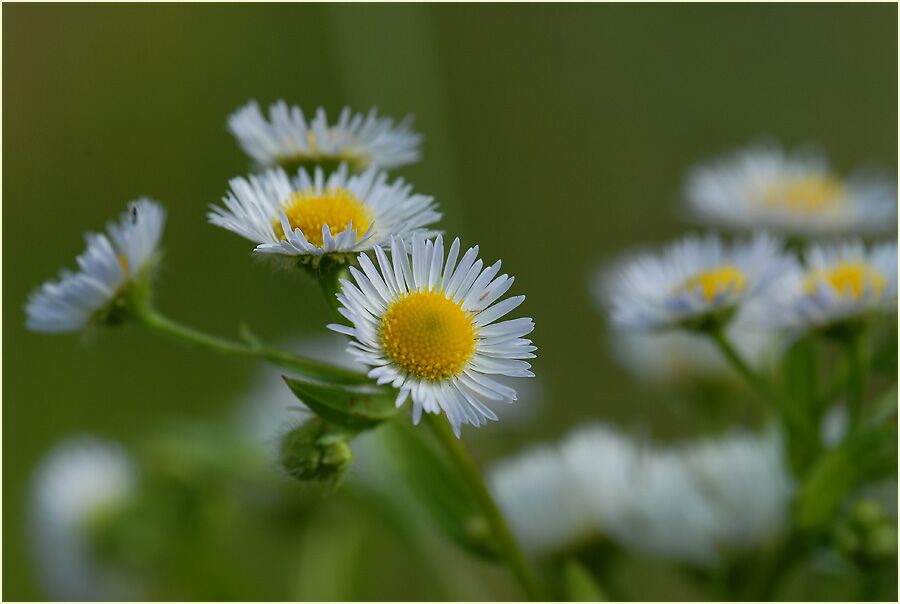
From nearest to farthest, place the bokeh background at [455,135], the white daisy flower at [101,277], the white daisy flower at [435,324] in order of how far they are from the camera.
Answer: the white daisy flower at [435,324]
the white daisy flower at [101,277]
the bokeh background at [455,135]

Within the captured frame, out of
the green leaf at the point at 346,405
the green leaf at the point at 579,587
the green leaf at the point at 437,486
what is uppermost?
the green leaf at the point at 346,405

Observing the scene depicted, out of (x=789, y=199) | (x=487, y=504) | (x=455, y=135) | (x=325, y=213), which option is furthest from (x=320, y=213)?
(x=455, y=135)

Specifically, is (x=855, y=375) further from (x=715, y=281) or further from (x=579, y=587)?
(x=579, y=587)

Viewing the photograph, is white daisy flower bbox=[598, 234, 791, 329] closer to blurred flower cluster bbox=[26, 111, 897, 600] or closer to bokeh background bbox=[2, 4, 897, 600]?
blurred flower cluster bbox=[26, 111, 897, 600]

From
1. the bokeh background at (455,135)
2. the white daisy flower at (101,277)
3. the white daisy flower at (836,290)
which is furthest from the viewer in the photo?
the bokeh background at (455,135)

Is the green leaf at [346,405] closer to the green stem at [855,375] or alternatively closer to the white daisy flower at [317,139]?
the white daisy flower at [317,139]

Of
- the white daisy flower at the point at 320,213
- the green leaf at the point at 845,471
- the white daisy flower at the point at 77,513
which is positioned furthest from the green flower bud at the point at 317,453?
the white daisy flower at the point at 77,513
